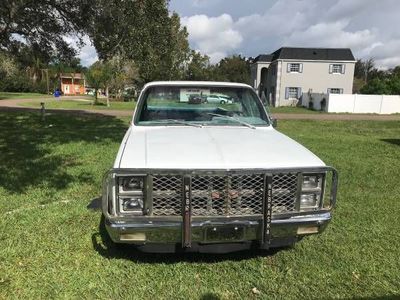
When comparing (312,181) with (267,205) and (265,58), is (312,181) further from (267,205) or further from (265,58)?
(265,58)

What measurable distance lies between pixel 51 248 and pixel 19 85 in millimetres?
70527

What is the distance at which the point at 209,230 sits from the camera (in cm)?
337

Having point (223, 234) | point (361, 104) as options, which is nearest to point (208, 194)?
point (223, 234)

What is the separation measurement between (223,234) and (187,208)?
392 mm

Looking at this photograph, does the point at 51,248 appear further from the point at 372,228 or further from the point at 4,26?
the point at 4,26

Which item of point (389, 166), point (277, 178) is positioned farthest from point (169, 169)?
point (389, 166)

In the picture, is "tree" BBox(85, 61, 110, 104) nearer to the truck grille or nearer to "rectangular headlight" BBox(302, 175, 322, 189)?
the truck grille

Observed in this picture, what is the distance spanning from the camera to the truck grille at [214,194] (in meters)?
3.38

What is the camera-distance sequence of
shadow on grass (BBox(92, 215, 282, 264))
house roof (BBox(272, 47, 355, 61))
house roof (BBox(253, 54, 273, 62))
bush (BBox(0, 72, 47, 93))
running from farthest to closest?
bush (BBox(0, 72, 47, 93)), house roof (BBox(253, 54, 273, 62)), house roof (BBox(272, 47, 355, 61)), shadow on grass (BBox(92, 215, 282, 264))

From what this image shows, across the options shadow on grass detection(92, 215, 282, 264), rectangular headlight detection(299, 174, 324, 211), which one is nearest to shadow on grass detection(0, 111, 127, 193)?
shadow on grass detection(92, 215, 282, 264)

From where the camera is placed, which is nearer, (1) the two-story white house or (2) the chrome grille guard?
(2) the chrome grille guard

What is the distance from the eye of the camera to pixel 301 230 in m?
3.58

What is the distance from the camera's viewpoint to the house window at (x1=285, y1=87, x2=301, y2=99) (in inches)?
1692

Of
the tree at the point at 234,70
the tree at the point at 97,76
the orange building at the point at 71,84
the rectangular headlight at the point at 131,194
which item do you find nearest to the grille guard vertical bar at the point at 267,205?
the rectangular headlight at the point at 131,194
